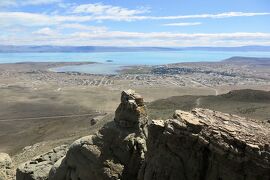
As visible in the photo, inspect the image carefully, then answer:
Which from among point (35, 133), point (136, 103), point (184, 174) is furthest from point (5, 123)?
point (184, 174)

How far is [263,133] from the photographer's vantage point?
14.3 metres

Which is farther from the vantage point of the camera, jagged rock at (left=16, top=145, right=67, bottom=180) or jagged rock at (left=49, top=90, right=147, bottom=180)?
jagged rock at (left=16, top=145, right=67, bottom=180)

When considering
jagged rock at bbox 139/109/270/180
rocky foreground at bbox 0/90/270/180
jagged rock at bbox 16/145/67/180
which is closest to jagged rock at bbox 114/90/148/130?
rocky foreground at bbox 0/90/270/180

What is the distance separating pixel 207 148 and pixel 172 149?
1367 millimetres

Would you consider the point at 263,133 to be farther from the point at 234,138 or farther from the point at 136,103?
the point at 136,103

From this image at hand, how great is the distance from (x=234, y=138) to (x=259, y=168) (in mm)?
1202

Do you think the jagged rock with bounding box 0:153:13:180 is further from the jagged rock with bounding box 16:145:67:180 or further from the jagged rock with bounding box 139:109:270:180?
the jagged rock with bounding box 139:109:270:180

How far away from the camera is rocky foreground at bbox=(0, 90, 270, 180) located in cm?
1365

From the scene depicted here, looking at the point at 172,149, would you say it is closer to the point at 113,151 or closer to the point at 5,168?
the point at 113,151

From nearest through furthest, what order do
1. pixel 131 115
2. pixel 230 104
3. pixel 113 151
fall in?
pixel 113 151, pixel 131 115, pixel 230 104

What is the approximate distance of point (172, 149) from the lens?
1538cm

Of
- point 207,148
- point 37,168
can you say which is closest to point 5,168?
point 37,168

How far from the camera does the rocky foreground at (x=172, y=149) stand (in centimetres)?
1365

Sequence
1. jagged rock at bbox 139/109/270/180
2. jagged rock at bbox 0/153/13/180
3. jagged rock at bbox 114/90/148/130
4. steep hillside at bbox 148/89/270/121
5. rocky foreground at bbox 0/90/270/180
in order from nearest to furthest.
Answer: jagged rock at bbox 139/109/270/180 < rocky foreground at bbox 0/90/270/180 < jagged rock at bbox 114/90/148/130 < jagged rock at bbox 0/153/13/180 < steep hillside at bbox 148/89/270/121
